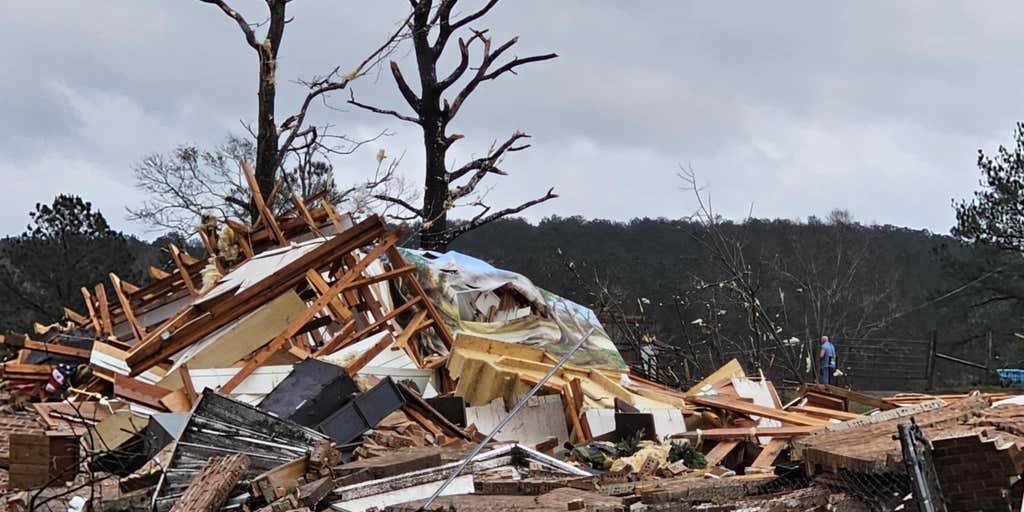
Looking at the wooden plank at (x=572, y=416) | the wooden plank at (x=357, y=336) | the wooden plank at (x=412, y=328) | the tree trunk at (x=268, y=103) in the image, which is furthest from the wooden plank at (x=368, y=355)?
the tree trunk at (x=268, y=103)

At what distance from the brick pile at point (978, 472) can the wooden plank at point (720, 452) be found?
3264 mm

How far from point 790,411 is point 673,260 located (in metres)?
17.5

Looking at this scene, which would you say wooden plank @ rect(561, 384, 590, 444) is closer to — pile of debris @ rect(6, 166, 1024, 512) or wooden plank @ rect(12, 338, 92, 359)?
pile of debris @ rect(6, 166, 1024, 512)

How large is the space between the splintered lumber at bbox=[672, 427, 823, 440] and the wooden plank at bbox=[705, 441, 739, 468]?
0.06 m

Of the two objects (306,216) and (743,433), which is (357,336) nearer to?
(306,216)

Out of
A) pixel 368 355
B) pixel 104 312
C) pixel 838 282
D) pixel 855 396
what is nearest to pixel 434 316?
pixel 368 355

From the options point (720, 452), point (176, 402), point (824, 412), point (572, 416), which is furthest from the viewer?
point (824, 412)

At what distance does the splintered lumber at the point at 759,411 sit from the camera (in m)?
9.10

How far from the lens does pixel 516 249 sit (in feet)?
86.0

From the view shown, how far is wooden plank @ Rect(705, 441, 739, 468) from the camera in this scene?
26.7 feet

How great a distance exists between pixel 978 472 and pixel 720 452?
3652 millimetres

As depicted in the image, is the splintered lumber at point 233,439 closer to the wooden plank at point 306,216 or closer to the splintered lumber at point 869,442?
the splintered lumber at point 869,442

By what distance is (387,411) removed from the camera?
7.38m

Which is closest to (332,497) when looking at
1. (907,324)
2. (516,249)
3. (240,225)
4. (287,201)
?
(240,225)
